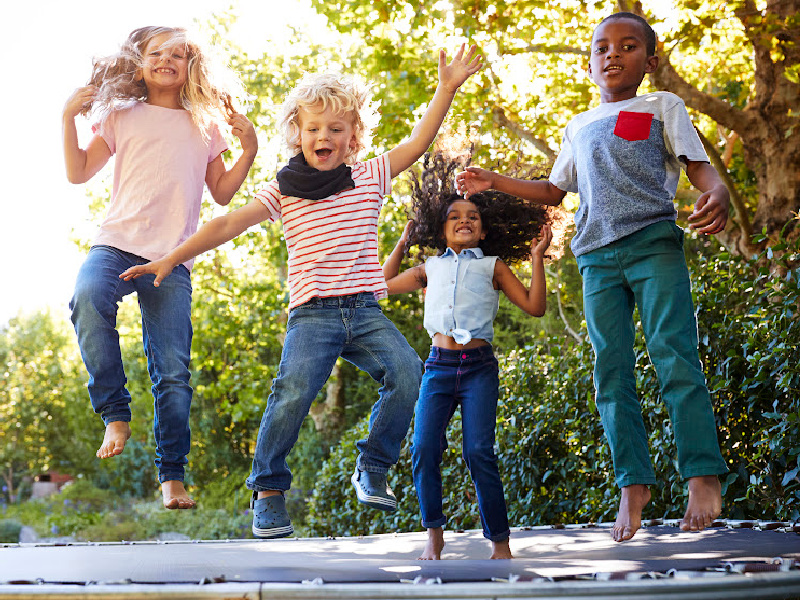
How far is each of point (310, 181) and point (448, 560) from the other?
1.41 metres

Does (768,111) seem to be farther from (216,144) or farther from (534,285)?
(216,144)

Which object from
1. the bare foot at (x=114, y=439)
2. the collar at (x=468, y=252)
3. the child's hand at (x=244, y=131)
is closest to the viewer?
the bare foot at (x=114, y=439)

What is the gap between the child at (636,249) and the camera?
2.73m

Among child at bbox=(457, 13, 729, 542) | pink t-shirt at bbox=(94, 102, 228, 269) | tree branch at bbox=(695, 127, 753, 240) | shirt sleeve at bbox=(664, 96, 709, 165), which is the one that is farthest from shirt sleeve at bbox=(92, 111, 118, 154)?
tree branch at bbox=(695, 127, 753, 240)

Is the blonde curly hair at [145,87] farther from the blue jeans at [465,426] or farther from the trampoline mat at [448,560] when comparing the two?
the trampoline mat at [448,560]

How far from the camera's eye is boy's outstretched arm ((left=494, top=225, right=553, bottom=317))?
3346 mm

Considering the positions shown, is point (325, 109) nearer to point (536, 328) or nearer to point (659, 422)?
point (659, 422)

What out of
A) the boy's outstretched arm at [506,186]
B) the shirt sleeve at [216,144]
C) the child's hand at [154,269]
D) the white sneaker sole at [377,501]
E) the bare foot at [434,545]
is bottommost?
the bare foot at [434,545]

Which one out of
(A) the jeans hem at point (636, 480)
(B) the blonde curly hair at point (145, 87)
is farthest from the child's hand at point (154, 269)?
(A) the jeans hem at point (636, 480)

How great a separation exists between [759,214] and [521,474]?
3258mm

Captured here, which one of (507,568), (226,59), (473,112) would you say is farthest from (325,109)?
(473,112)

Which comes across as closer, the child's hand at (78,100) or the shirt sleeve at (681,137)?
the shirt sleeve at (681,137)

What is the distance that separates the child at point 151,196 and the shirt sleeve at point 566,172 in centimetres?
120

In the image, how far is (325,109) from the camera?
311cm
